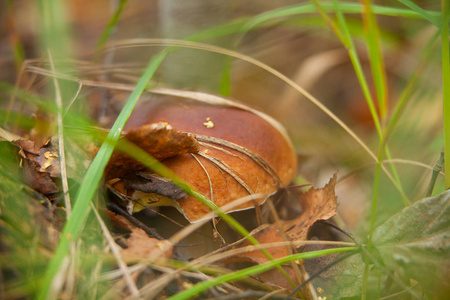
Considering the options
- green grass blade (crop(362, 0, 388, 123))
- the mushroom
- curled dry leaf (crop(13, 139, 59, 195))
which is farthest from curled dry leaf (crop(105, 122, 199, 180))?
green grass blade (crop(362, 0, 388, 123))

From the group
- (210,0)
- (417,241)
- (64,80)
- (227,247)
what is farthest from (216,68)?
(417,241)

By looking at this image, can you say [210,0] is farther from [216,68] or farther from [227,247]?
[227,247]

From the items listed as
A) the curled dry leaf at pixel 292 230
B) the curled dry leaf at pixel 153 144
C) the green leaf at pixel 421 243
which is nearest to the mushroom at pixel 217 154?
the curled dry leaf at pixel 153 144

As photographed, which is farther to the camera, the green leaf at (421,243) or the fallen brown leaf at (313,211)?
the fallen brown leaf at (313,211)

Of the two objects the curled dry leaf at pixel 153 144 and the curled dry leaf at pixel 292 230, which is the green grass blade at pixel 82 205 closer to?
the curled dry leaf at pixel 153 144

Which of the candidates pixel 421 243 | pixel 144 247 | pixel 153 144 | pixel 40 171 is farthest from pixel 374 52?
pixel 40 171

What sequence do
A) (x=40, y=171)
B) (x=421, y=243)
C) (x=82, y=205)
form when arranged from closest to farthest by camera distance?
1. (x=82, y=205)
2. (x=421, y=243)
3. (x=40, y=171)

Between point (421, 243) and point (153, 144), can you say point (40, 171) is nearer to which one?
point (153, 144)
